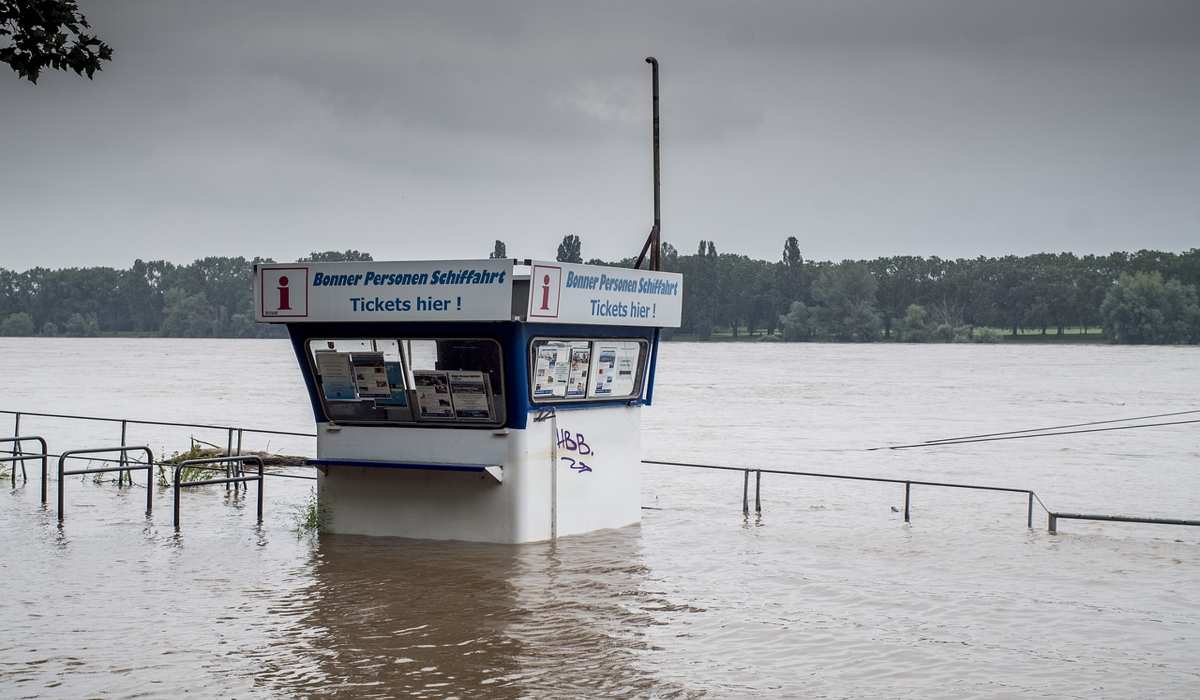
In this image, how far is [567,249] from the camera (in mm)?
31547

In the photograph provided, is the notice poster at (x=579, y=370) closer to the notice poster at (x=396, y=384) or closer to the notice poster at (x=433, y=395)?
the notice poster at (x=433, y=395)

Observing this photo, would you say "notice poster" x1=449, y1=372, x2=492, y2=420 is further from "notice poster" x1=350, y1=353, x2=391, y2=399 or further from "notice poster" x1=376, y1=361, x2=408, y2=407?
"notice poster" x1=350, y1=353, x2=391, y2=399

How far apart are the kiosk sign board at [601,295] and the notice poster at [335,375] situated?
2.46 metres

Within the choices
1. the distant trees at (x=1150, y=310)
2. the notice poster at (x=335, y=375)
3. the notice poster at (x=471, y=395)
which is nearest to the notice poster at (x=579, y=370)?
the notice poster at (x=471, y=395)

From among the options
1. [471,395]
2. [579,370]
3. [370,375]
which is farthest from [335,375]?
[579,370]

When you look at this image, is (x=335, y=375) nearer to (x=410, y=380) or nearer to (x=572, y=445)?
(x=410, y=380)

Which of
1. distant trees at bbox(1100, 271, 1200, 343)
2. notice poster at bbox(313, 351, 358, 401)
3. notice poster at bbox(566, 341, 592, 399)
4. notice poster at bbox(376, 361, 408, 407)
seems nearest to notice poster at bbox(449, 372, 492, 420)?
notice poster at bbox(376, 361, 408, 407)

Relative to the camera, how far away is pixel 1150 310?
507 feet

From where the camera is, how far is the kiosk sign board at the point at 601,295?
14.2m

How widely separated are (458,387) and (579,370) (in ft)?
5.09

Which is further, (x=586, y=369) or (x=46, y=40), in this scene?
(x=586, y=369)

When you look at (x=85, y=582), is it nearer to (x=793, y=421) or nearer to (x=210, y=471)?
(x=210, y=471)

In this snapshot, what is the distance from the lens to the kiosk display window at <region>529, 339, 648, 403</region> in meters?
14.9

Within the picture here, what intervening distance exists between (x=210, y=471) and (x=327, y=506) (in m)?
7.52
